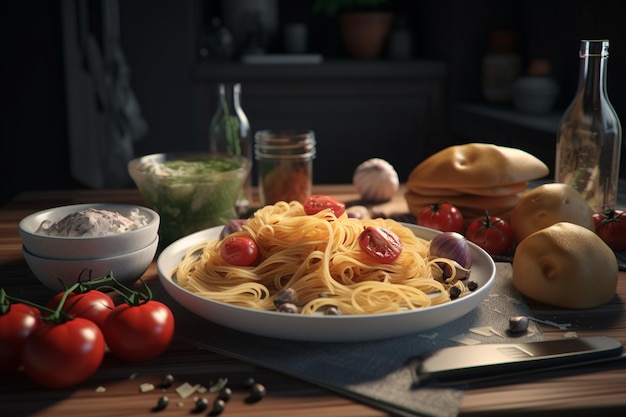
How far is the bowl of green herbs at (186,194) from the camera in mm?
1597

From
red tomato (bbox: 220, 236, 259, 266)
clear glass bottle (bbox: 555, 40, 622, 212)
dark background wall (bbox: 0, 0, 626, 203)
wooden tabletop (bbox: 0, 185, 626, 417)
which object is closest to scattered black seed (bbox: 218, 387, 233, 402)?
wooden tabletop (bbox: 0, 185, 626, 417)

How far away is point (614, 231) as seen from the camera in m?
1.55

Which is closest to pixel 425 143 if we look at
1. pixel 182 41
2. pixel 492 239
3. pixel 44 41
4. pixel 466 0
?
pixel 466 0

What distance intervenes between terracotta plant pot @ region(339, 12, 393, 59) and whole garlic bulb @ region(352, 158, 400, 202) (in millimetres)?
2333

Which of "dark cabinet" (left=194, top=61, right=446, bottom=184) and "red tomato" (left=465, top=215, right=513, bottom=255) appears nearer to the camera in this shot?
"red tomato" (left=465, top=215, right=513, bottom=255)

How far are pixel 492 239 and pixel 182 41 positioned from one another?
2.82 m

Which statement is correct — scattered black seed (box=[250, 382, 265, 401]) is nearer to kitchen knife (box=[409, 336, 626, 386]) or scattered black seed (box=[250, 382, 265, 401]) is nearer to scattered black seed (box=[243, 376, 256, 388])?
scattered black seed (box=[243, 376, 256, 388])

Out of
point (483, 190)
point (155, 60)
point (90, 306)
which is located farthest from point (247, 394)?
point (155, 60)

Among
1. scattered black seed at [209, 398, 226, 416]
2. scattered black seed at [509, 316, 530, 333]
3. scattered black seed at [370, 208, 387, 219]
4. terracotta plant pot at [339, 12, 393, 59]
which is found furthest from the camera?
terracotta plant pot at [339, 12, 393, 59]

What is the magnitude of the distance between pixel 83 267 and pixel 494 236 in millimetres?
854

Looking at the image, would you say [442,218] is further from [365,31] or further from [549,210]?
[365,31]

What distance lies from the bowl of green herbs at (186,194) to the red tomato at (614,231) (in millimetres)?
829

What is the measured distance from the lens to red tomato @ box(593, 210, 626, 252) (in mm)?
1551

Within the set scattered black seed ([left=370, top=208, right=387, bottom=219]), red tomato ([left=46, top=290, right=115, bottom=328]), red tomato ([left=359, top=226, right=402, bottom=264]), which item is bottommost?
scattered black seed ([left=370, top=208, right=387, bottom=219])
